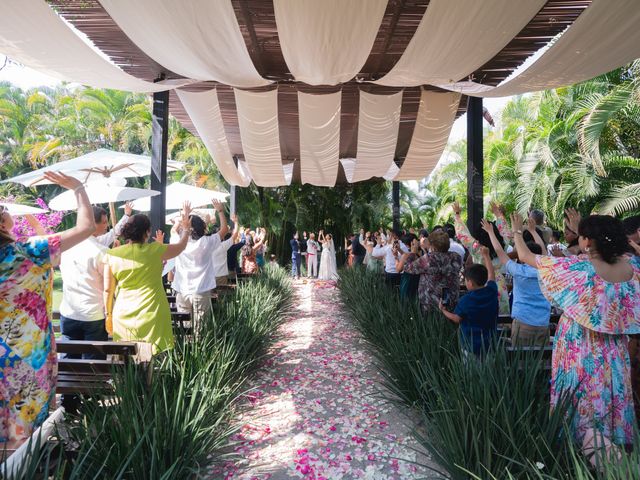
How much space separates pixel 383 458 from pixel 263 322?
93.0 inches

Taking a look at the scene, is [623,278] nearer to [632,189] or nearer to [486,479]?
[486,479]

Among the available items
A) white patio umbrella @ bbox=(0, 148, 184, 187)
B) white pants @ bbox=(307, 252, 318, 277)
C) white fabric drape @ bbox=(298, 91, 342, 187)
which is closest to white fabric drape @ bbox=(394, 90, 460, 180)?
white fabric drape @ bbox=(298, 91, 342, 187)

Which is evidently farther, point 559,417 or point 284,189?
point 284,189

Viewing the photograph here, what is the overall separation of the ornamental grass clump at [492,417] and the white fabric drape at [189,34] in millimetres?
2712

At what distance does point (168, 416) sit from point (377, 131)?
5192 millimetres

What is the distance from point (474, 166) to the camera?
15.3ft

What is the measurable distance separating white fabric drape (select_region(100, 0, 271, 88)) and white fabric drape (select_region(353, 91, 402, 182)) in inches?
80.6

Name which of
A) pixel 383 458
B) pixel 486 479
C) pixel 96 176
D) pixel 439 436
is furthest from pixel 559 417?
pixel 96 176

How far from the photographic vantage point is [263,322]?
457 cm

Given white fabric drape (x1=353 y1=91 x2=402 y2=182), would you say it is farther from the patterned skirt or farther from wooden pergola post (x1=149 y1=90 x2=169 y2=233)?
the patterned skirt

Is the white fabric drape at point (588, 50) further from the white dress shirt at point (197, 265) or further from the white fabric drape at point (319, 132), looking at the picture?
the white dress shirt at point (197, 265)

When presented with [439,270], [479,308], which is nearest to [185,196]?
[439,270]

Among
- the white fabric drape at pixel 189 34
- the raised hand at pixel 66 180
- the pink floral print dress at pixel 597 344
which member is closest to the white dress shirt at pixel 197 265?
the white fabric drape at pixel 189 34

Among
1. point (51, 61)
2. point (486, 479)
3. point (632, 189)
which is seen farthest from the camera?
point (632, 189)
